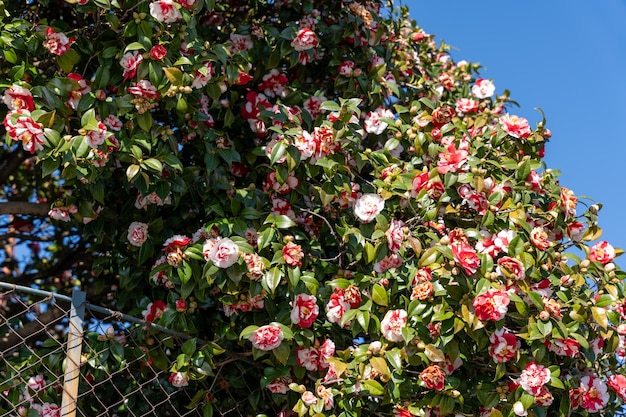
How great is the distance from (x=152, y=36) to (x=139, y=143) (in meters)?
0.36

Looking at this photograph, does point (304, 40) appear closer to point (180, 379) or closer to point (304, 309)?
point (304, 309)

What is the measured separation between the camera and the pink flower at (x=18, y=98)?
2580 millimetres

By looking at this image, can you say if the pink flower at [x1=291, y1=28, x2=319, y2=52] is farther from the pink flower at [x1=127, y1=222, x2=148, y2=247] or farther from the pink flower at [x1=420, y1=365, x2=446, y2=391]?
the pink flower at [x1=420, y1=365, x2=446, y2=391]

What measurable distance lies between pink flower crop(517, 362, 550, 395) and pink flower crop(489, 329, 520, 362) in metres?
0.06

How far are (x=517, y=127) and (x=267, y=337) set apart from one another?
1197 mm

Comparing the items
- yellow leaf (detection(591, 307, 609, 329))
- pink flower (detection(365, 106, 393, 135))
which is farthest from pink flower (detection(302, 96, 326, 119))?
yellow leaf (detection(591, 307, 609, 329))

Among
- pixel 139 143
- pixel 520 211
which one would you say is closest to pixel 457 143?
pixel 520 211

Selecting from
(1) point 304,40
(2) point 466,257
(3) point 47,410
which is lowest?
(3) point 47,410

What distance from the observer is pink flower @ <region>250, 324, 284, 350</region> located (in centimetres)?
254

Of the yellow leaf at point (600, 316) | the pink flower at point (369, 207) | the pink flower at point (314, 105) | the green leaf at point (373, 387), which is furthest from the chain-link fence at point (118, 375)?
the yellow leaf at point (600, 316)

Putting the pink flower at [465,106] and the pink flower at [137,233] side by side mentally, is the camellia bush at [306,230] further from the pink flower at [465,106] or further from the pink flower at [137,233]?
Answer: the pink flower at [465,106]

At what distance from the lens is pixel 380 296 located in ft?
8.53

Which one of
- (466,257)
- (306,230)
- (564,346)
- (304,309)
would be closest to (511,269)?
(466,257)

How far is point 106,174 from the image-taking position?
8.95ft
